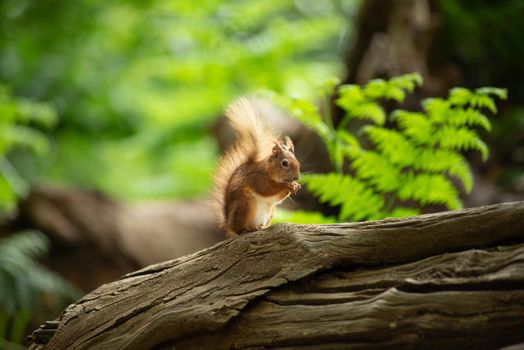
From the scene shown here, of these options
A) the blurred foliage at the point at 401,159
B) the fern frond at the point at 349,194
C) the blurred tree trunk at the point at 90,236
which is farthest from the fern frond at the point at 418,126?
the blurred tree trunk at the point at 90,236

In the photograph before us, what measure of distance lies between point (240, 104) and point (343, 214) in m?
0.73

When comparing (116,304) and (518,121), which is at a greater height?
(518,121)

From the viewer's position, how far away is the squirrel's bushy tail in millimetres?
2365

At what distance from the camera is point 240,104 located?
239 centimetres

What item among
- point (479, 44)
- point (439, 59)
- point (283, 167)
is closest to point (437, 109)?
point (283, 167)

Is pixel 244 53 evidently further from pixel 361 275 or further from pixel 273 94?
pixel 361 275

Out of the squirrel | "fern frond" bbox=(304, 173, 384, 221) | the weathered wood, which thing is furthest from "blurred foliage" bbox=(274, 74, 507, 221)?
the weathered wood

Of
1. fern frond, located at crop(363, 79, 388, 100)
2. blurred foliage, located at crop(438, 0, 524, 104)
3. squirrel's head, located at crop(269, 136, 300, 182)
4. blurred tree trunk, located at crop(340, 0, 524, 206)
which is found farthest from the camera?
blurred foliage, located at crop(438, 0, 524, 104)

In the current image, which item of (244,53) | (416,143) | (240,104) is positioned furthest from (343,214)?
(244,53)

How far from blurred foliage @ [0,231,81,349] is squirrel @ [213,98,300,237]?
2.64 m

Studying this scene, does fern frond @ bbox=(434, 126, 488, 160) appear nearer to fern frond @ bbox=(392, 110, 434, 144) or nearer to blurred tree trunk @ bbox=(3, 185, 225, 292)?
fern frond @ bbox=(392, 110, 434, 144)

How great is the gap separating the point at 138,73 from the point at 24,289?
3.83 meters

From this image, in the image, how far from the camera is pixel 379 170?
2.87 m

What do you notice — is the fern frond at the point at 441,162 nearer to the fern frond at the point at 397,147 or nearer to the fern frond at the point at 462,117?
the fern frond at the point at 397,147
